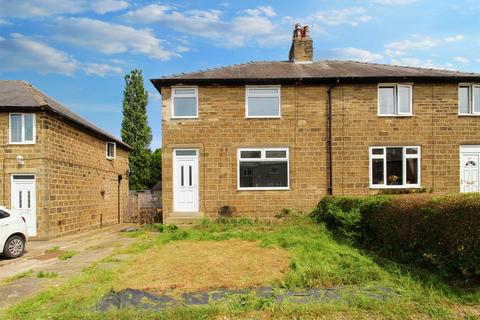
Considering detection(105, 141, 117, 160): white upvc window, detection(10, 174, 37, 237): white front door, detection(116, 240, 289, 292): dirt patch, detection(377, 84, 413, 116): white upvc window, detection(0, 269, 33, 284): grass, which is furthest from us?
detection(105, 141, 117, 160): white upvc window

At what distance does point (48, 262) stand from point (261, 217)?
25.4 ft

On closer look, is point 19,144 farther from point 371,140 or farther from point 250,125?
point 371,140

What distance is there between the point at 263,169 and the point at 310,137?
2.37 metres

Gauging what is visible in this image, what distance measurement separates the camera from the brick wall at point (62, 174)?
1385 cm

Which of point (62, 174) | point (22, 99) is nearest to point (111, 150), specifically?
point (62, 174)

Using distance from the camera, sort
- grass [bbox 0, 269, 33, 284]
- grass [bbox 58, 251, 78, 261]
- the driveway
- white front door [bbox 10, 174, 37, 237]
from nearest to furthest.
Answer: the driveway → grass [bbox 0, 269, 33, 284] → grass [bbox 58, 251, 78, 261] → white front door [bbox 10, 174, 37, 237]

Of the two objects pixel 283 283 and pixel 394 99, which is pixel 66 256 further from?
pixel 394 99

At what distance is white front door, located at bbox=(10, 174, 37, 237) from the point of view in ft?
45.0

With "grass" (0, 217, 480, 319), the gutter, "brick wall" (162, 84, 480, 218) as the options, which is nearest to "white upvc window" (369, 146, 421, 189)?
"brick wall" (162, 84, 480, 218)

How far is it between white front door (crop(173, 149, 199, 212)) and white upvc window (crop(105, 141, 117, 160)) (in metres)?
8.53

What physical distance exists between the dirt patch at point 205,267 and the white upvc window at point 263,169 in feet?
15.4

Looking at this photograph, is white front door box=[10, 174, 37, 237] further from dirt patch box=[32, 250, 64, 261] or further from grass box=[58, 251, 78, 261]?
grass box=[58, 251, 78, 261]

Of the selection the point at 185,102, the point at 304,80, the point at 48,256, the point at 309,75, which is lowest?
the point at 48,256

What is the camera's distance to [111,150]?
21.6 meters
